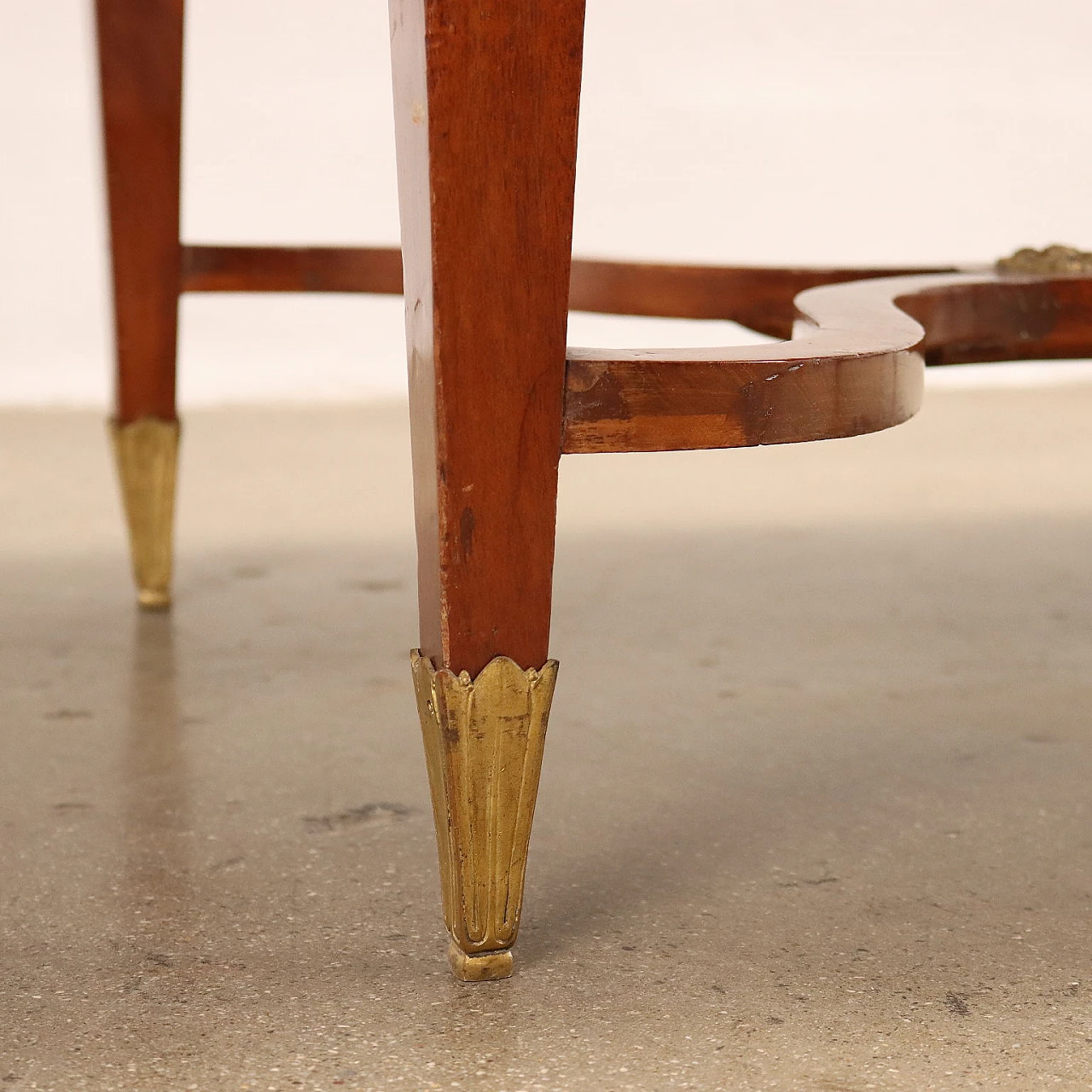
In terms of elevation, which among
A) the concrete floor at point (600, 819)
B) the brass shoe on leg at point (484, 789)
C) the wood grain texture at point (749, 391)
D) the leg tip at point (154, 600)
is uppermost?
the wood grain texture at point (749, 391)

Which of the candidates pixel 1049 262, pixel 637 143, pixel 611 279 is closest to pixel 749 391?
pixel 1049 262

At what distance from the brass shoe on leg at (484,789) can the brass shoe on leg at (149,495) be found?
0.72m

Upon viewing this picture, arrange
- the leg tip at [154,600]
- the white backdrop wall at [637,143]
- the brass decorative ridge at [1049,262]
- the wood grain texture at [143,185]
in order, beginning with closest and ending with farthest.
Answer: the brass decorative ridge at [1049,262] < the wood grain texture at [143,185] < the leg tip at [154,600] < the white backdrop wall at [637,143]

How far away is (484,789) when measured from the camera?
0.62 m

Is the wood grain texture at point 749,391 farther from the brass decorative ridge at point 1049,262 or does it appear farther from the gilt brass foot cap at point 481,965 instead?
the brass decorative ridge at point 1049,262

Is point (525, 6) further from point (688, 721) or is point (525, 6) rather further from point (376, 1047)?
point (688, 721)

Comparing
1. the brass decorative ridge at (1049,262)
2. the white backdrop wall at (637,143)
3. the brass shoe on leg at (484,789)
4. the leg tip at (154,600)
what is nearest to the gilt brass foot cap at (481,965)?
the brass shoe on leg at (484,789)

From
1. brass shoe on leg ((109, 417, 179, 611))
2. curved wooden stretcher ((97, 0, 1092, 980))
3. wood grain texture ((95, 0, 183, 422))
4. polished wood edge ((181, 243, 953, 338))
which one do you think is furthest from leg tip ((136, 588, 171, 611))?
curved wooden stretcher ((97, 0, 1092, 980))

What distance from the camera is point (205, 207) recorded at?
3.37m

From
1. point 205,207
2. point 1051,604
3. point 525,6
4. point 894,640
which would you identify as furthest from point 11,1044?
point 205,207

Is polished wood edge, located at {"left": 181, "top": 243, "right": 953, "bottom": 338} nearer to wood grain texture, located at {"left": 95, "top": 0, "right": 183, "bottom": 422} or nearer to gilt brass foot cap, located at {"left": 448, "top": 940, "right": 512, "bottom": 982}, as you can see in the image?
wood grain texture, located at {"left": 95, "top": 0, "right": 183, "bottom": 422}

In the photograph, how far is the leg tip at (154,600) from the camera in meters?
1.31

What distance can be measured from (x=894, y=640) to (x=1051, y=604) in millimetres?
190

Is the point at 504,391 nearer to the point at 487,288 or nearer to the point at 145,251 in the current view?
the point at 487,288
